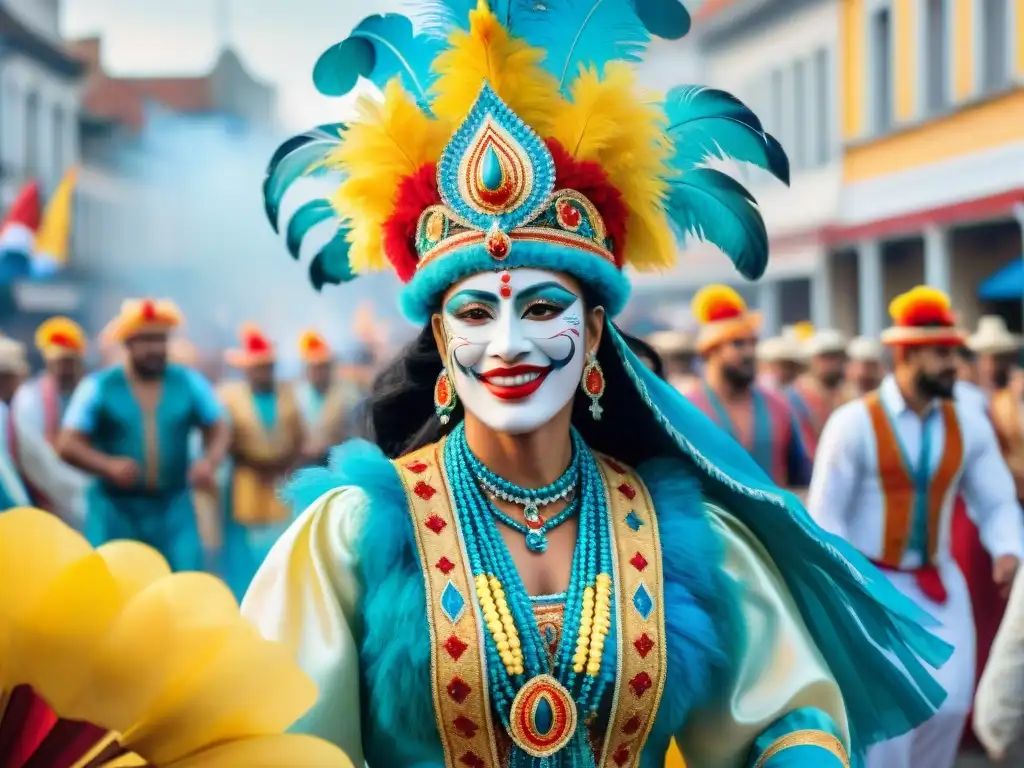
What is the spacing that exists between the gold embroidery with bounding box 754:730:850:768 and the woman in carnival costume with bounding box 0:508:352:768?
1.43 meters

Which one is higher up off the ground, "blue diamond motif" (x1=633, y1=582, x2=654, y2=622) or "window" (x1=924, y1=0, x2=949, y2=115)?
"window" (x1=924, y1=0, x2=949, y2=115)

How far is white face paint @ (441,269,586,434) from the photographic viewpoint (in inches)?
125

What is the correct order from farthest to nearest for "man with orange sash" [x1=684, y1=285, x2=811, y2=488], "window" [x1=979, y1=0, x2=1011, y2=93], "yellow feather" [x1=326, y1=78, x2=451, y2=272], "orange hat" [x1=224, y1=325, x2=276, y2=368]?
1. "orange hat" [x1=224, y1=325, x2=276, y2=368]
2. "window" [x1=979, y1=0, x2=1011, y2=93]
3. "man with orange sash" [x1=684, y1=285, x2=811, y2=488]
4. "yellow feather" [x1=326, y1=78, x2=451, y2=272]

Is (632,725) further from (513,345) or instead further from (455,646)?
(513,345)

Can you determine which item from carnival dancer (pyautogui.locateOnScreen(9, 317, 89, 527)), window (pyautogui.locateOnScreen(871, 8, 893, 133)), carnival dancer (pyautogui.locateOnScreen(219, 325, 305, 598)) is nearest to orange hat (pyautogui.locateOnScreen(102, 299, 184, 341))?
carnival dancer (pyautogui.locateOnScreen(9, 317, 89, 527))

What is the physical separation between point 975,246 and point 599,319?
9242mm

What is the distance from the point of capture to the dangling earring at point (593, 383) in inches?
132

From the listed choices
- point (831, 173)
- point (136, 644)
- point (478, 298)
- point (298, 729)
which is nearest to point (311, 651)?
point (298, 729)

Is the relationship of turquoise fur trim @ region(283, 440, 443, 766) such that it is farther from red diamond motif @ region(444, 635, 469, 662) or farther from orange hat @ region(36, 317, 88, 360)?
orange hat @ region(36, 317, 88, 360)

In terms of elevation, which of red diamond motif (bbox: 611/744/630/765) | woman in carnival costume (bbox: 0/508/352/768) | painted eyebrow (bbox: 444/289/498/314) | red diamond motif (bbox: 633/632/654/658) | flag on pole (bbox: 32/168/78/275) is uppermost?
flag on pole (bbox: 32/168/78/275)

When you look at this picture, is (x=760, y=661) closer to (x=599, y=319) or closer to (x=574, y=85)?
(x=599, y=319)

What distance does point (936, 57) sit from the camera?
40.6ft

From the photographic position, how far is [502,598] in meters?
3.10

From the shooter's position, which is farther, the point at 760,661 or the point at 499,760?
the point at 760,661
